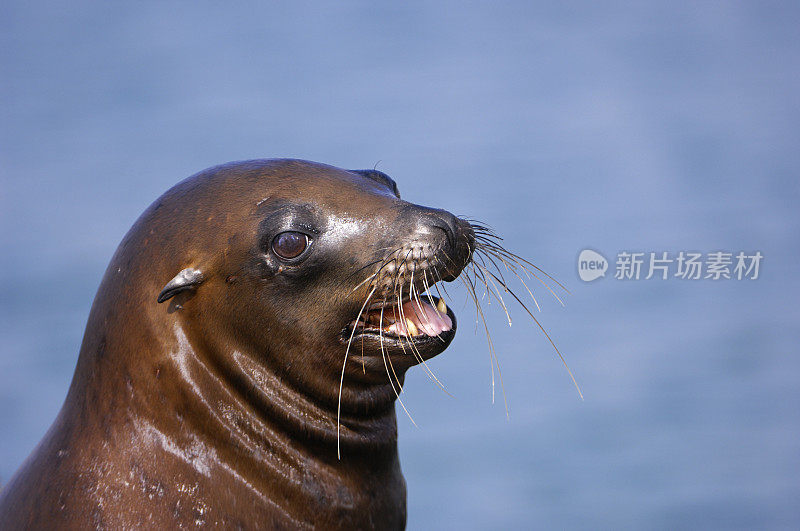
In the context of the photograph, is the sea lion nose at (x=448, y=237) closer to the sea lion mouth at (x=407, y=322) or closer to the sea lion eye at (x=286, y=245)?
the sea lion mouth at (x=407, y=322)

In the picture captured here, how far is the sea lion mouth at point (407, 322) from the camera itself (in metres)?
2.47

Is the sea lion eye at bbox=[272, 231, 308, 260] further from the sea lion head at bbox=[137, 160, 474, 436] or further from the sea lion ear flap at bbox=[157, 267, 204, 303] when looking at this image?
the sea lion ear flap at bbox=[157, 267, 204, 303]

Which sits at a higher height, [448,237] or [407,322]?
[448,237]

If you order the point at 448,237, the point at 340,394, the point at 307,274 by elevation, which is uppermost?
the point at 448,237

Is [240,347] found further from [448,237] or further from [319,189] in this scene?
[448,237]

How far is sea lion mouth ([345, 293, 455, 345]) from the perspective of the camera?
2475mm

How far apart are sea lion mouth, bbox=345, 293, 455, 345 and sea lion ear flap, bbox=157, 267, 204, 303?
1.19 feet

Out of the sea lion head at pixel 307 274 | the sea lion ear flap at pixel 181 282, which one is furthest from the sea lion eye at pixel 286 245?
the sea lion ear flap at pixel 181 282

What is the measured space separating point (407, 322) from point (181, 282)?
0.53m

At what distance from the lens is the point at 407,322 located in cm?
254

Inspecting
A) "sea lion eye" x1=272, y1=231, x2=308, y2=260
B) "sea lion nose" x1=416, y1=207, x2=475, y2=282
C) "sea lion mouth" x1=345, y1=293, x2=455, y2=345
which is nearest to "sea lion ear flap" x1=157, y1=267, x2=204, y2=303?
"sea lion eye" x1=272, y1=231, x2=308, y2=260

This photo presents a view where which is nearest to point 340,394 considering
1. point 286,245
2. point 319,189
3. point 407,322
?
point 407,322

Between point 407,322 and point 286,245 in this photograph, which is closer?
point 286,245

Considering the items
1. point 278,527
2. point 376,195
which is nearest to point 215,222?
point 376,195
